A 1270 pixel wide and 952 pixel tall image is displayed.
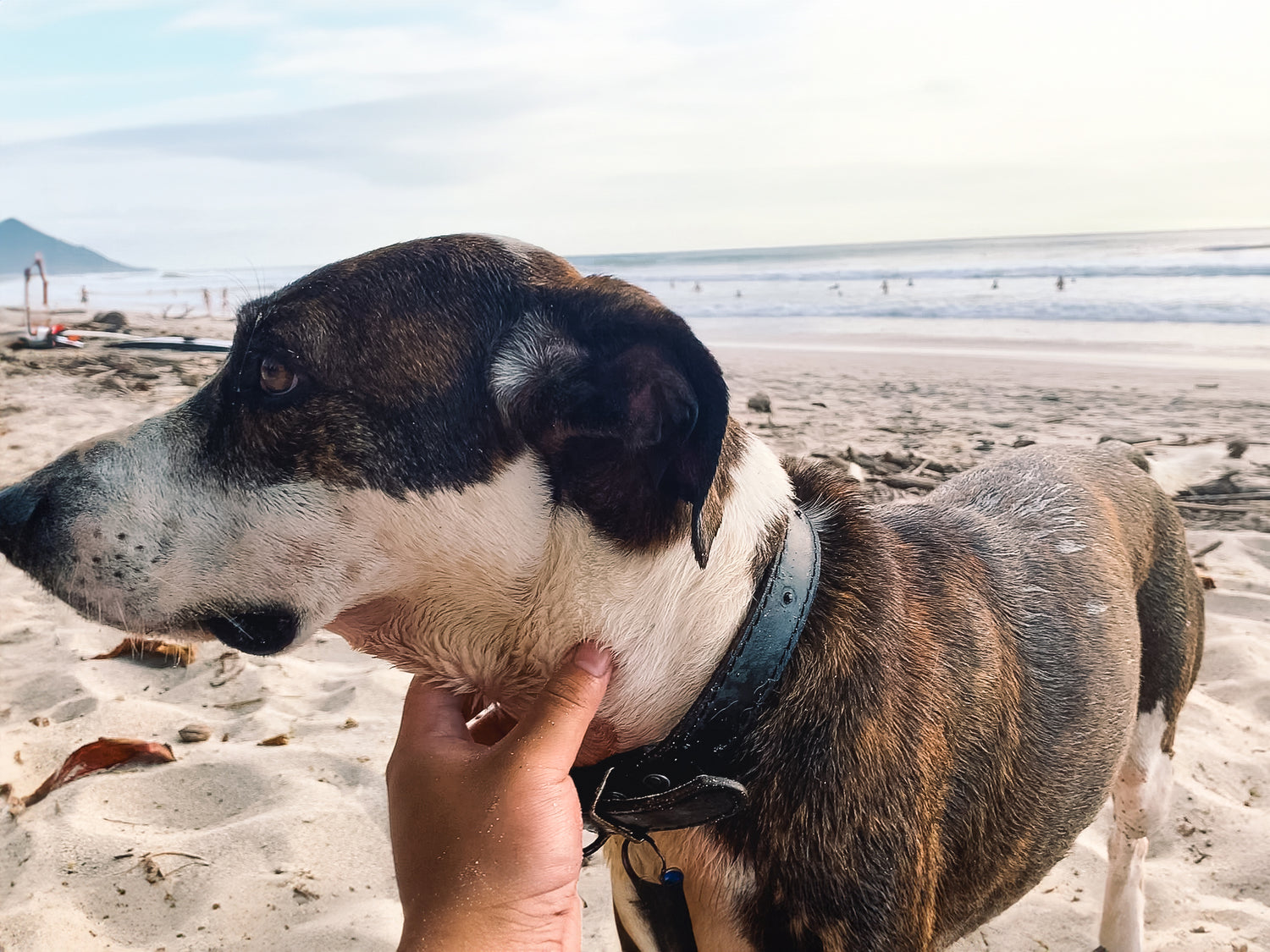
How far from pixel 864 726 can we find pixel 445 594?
87 cm

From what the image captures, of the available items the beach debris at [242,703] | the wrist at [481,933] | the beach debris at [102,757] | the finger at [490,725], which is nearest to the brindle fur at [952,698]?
the wrist at [481,933]

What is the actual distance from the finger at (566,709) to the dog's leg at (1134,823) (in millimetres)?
2130

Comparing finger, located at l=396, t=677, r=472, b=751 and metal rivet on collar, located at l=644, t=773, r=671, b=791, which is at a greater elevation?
finger, located at l=396, t=677, r=472, b=751

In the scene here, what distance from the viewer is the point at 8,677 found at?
3.98 meters

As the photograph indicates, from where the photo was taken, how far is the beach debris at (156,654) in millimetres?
4176

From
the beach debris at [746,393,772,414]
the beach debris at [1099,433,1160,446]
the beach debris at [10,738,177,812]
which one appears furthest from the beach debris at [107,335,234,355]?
the beach debris at [1099,433,1160,446]

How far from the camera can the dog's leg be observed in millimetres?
2943

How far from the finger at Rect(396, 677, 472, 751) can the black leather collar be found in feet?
0.97

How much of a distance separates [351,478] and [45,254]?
297 ft

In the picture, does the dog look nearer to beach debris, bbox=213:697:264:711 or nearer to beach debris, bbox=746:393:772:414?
beach debris, bbox=213:697:264:711

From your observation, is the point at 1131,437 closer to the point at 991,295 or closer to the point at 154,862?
the point at 154,862

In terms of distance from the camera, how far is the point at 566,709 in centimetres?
163

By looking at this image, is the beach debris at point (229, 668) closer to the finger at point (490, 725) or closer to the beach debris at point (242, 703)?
the beach debris at point (242, 703)

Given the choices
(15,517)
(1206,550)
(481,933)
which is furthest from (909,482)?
(15,517)
